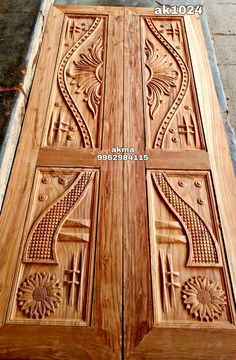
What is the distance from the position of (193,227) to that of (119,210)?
318 mm

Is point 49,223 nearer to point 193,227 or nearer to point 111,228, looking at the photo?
point 111,228

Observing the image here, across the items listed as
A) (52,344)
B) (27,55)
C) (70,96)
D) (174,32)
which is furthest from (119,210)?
(174,32)

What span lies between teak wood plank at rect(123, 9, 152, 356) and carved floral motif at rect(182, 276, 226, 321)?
0.15 m

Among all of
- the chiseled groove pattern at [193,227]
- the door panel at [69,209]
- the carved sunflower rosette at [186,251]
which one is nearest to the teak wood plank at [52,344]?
the door panel at [69,209]

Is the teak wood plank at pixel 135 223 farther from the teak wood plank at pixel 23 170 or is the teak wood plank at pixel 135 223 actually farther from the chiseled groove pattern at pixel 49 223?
the teak wood plank at pixel 23 170

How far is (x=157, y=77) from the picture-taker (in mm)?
1979

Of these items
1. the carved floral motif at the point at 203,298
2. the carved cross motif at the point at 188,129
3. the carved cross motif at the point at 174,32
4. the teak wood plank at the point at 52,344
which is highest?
the carved cross motif at the point at 174,32

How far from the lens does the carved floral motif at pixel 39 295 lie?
48.8 inches

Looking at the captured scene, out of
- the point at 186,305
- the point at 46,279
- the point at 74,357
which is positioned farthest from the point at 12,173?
the point at 186,305

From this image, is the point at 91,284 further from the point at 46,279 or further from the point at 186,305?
the point at 186,305

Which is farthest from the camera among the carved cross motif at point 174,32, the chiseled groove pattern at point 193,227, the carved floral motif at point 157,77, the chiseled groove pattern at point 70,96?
the carved cross motif at point 174,32

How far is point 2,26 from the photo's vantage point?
2102mm

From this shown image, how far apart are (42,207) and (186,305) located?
70 centimetres

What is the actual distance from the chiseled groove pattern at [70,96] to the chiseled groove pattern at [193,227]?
0.39m
